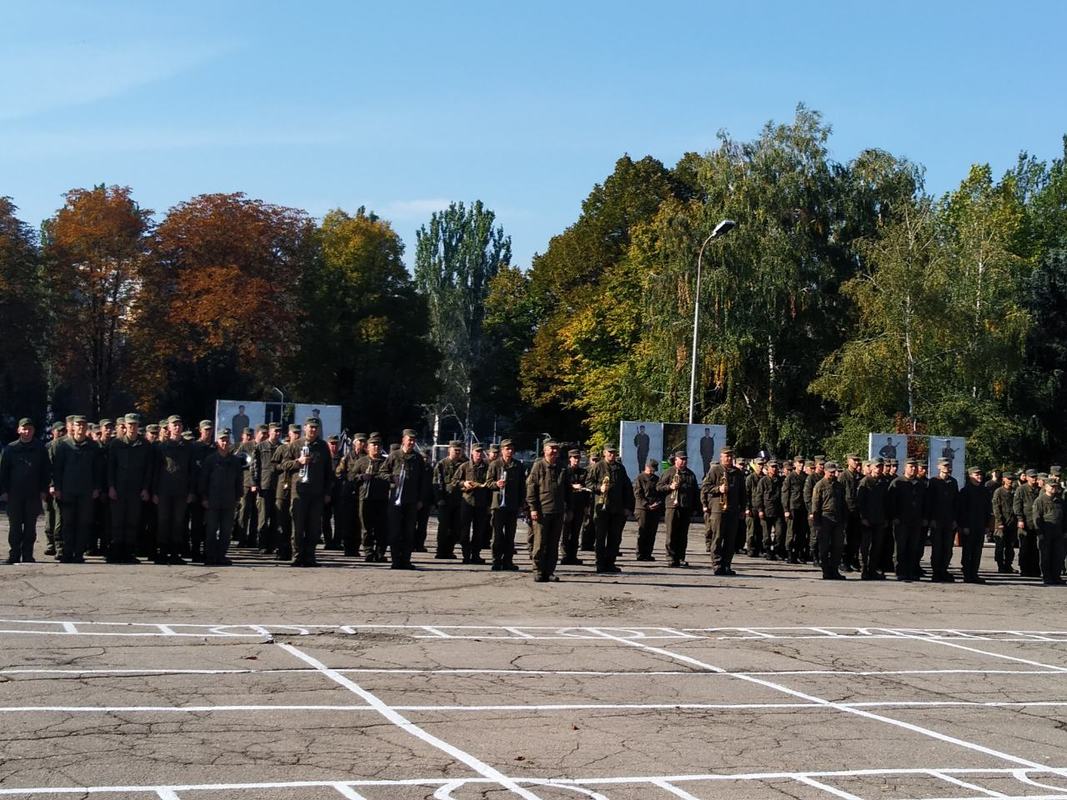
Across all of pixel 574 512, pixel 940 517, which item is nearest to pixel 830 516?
pixel 940 517

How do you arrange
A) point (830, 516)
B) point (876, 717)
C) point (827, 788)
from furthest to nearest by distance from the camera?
Result: point (830, 516) < point (876, 717) < point (827, 788)

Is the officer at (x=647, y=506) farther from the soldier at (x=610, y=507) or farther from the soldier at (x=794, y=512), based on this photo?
the soldier at (x=794, y=512)

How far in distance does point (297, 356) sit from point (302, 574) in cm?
4277

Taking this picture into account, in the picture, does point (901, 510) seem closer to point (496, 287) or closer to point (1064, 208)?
point (1064, 208)

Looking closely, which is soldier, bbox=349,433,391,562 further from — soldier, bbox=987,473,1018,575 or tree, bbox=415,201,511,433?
tree, bbox=415,201,511,433

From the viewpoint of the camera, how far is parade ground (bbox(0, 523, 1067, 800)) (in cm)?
724

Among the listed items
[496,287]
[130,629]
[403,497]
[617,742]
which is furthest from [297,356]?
[617,742]

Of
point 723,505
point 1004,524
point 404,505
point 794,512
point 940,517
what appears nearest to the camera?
point 404,505

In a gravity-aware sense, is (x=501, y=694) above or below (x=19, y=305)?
below

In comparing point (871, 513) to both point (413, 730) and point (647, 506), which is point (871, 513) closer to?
point (647, 506)

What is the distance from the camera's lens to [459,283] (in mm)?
90688

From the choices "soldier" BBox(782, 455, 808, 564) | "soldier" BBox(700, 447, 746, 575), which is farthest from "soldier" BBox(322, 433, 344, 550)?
"soldier" BBox(782, 455, 808, 564)

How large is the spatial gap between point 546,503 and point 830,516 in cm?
577

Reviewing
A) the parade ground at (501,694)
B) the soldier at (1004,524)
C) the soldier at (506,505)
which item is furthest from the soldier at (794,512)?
the parade ground at (501,694)
